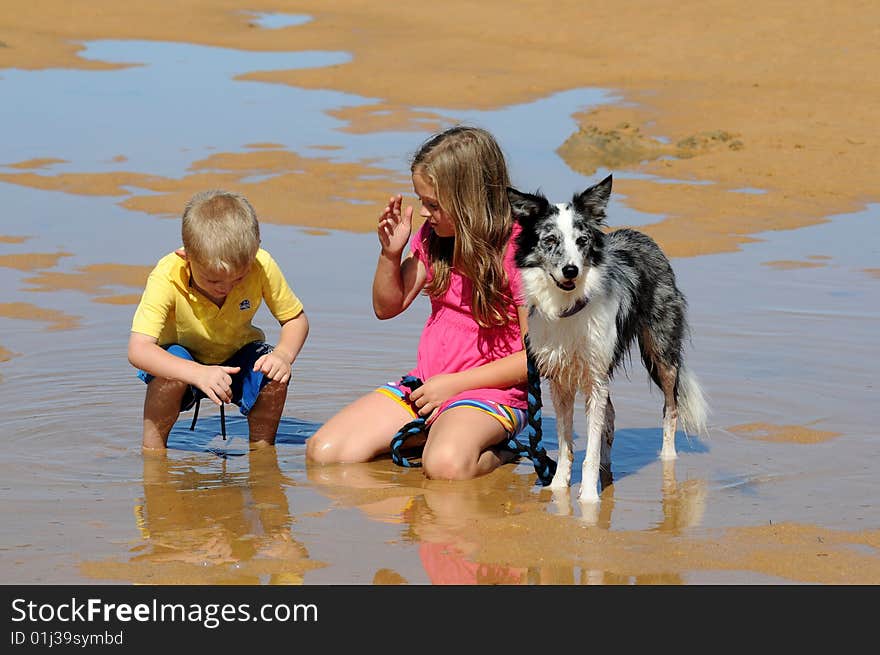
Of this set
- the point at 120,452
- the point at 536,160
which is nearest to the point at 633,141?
the point at 536,160

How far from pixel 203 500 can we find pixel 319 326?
3.48 meters

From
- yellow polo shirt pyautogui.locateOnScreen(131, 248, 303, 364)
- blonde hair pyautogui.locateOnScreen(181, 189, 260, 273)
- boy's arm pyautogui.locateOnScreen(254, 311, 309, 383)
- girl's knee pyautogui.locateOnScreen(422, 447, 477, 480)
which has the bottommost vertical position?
girl's knee pyautogui.locateOnScreen(422, 447, 477, 480)

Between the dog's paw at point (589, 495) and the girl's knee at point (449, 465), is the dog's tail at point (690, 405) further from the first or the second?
the girl's knee at point (449, 465)

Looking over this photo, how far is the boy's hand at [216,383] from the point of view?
19.2ft

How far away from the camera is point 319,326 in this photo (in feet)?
29.5

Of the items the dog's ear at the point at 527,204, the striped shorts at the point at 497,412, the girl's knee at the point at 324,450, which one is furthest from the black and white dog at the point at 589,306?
the girl's knee at the point at 324,450

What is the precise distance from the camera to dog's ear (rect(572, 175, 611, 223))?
17.7 ft

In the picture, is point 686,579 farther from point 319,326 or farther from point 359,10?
point 359,10

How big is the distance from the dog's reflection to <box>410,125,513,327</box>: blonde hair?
1.33 m

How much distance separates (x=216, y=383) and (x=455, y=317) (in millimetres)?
1291

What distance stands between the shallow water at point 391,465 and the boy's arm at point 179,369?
43 centimetres

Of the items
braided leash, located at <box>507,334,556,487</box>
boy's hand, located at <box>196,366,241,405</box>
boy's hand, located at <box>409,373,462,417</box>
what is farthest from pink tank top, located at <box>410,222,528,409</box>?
boy's hand, located at <box>196,366,241,405</box>

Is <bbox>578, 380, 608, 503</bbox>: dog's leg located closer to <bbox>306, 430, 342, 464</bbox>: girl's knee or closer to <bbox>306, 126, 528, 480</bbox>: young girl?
<bbox>306, 126, 528, 480</bbox>: young girl
